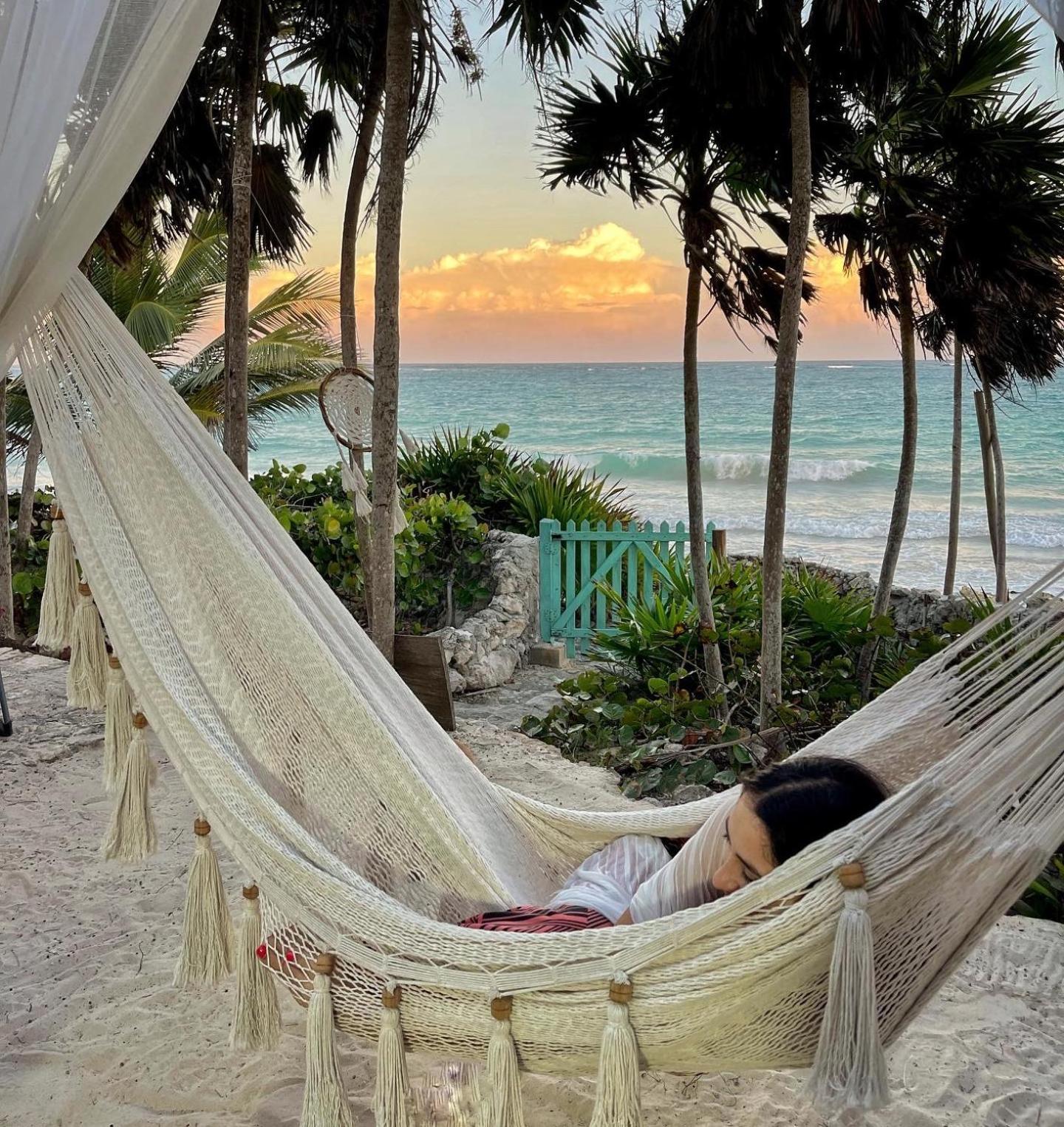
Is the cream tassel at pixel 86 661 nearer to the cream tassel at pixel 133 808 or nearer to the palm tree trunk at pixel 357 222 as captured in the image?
the cream tassel at pixel 133 808

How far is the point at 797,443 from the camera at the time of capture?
69.9ft

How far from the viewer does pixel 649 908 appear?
143 cm

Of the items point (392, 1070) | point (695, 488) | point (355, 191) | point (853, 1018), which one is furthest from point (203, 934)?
point (355, 191)

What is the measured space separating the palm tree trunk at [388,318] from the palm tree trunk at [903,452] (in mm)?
1875

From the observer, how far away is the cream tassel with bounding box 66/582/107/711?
5.30 ft

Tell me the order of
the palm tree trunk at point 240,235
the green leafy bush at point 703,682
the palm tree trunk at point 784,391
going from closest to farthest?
the palm tree trunk at point 784,391, the green leafy bush at point 703,682, the palm tree trunk at point 240,235

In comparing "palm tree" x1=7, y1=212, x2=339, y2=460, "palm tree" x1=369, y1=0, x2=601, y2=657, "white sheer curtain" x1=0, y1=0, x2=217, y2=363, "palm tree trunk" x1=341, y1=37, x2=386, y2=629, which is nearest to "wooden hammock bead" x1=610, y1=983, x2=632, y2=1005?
"white sheer curtain" x1=0, y1=0, x2=217, y2=363

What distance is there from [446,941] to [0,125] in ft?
3.72

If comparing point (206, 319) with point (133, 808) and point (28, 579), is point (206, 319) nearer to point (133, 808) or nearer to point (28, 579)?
point (28, 579)

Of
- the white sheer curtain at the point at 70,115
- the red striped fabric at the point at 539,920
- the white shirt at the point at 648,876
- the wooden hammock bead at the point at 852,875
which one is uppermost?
the white sheer curtain at the point at 70,115

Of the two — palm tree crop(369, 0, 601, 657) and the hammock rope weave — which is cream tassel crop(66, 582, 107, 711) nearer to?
the hammock rope weave

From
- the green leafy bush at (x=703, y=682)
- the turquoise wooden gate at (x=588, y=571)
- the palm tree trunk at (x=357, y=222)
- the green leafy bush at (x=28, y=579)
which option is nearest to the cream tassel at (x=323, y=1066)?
the green leafy bush at (x=703, y=682)

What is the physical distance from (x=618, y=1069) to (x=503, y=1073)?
5.4 inches

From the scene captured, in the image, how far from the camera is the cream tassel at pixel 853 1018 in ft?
3.43
